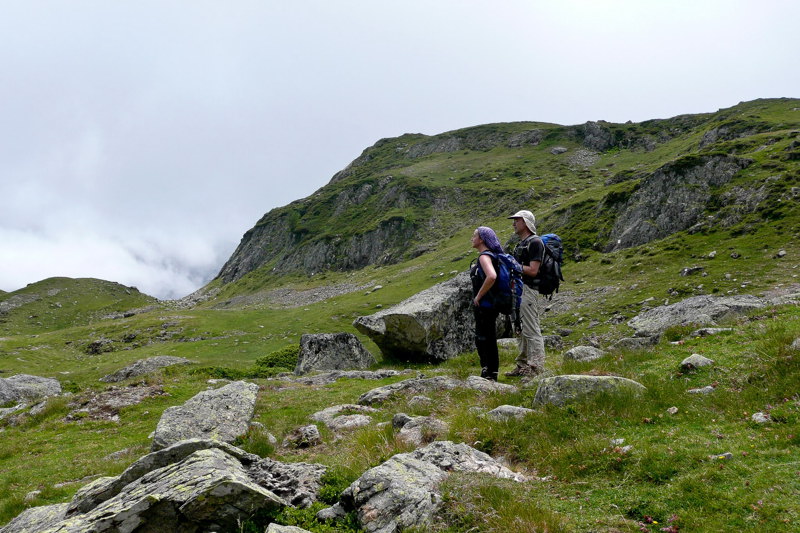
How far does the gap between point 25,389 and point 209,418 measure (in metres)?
22.1

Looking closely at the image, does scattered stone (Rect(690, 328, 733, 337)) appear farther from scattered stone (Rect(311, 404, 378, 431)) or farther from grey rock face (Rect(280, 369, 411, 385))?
grey rock face (Rect(280, 369, 411, 385))

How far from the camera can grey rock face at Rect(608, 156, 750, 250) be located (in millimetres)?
47906

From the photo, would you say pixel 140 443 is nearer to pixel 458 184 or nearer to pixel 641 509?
pixel 641 509

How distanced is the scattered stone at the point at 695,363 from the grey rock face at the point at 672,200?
44.7 metres

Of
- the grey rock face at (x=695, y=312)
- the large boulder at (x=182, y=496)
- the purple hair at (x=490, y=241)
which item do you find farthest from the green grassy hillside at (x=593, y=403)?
the purple hair at (x=490, y=241)

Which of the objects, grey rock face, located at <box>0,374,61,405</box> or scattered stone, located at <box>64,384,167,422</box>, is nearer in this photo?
scattered stone, located at <box>64,384,167,422</box>

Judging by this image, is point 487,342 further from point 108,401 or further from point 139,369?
point 139,369

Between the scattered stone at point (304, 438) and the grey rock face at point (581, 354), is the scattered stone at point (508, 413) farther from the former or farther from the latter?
the grey rock face at point (581, 354)

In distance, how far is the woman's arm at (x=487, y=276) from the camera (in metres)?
11.9

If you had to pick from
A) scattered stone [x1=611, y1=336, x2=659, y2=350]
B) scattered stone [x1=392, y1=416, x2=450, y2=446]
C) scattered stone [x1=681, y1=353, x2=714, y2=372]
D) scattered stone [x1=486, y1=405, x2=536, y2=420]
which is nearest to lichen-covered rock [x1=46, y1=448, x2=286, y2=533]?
scattered stone [x1=392, y1=416, x2=450, y2=446]

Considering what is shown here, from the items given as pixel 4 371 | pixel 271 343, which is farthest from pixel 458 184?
pixel 4 371

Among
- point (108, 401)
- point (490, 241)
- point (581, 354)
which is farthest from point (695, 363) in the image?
point (108, 401)

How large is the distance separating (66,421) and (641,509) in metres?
19.4

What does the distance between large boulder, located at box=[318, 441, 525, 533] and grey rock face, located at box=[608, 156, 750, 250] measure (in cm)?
5005
